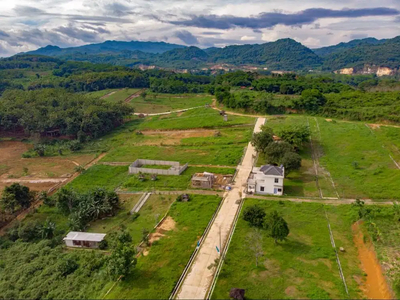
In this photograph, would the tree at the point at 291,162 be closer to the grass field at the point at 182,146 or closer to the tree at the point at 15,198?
the grass field at the point at 182,146

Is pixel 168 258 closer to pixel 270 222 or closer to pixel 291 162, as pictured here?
pixel 270 222

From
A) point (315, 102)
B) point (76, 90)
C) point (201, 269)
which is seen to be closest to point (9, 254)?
point (201, 269)

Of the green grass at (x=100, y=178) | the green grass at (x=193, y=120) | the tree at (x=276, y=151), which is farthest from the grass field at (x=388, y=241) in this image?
the green grass at (x=193, y=120)

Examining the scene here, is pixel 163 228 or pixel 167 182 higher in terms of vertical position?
pixel 167 182

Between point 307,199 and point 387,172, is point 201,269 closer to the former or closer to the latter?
point 307,199

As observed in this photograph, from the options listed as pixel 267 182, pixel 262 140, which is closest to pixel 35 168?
pixel 262 140

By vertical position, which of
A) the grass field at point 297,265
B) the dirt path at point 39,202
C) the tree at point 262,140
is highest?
the tree at point 262,140
